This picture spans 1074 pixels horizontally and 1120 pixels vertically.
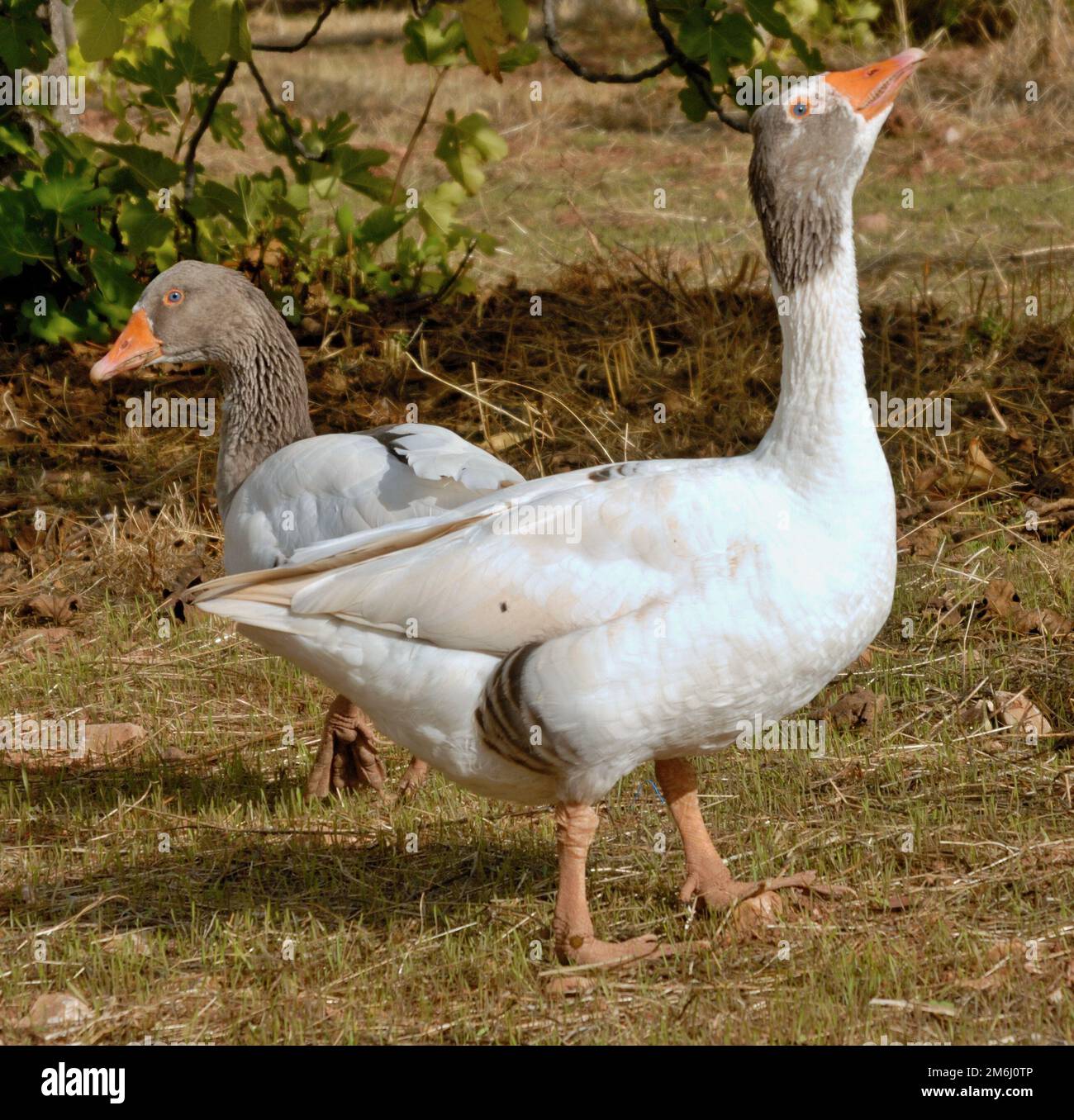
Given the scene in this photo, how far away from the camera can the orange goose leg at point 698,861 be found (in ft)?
12.4

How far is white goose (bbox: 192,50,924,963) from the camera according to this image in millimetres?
3283

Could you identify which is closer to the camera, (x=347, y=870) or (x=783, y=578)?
(x=783, y=578)

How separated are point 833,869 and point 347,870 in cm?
135

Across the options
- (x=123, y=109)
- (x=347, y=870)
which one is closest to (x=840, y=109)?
(x=347, y=870)

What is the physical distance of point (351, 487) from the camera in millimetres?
4469

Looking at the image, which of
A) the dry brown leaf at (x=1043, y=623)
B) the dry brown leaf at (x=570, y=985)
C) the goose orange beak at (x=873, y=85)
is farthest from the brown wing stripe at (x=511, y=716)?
the dry brown leaf at (x=1043, y=623)

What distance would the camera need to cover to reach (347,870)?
4164mm

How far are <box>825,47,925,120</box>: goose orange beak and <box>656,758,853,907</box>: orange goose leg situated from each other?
1.67 metres

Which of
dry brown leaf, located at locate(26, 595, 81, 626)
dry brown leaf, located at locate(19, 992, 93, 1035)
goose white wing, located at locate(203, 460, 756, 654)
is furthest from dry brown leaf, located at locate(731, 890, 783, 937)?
dry brown leaf, located at locate(26, 595, 81, 626)

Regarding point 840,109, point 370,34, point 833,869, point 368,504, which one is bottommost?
point 833,869

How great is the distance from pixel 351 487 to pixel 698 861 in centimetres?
154

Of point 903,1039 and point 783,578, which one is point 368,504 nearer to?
point 783,578

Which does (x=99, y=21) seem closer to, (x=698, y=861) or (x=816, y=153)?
(x=816, y=153)

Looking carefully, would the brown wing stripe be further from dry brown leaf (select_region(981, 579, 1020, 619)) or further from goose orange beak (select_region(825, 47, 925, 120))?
dry brown leaf (select_region(981, 579, 1020, 619))
